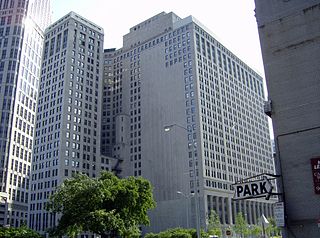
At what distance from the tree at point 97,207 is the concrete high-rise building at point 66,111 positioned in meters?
71.6

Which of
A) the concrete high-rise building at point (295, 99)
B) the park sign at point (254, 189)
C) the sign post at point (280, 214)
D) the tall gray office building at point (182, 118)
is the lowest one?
the sign post at point (280, 214)

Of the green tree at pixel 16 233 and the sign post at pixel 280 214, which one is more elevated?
the sign post at pixel 280 214

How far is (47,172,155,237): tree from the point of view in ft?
136

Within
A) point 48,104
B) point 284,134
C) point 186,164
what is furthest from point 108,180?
point 48,104

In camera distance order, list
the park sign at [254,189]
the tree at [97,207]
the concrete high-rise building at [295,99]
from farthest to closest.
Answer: the tree at [97,207], the concrete high-rise building at [295,99], the park sign at [254,189]

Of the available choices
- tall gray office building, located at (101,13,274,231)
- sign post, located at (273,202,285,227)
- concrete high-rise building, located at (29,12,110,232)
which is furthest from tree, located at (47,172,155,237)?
concrete high-rise building, located at (29,12,110,232)

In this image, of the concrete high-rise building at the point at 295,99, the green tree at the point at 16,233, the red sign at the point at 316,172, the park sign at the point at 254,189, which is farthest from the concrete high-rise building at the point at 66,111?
the red sign at the point at 316,172

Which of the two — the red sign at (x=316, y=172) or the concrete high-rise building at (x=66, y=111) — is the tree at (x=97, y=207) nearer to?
the red sign at (x=316, y=172)

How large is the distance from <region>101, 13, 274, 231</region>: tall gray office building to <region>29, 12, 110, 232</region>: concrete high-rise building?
1314cm

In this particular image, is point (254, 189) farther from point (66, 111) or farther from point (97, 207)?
point (66, 111)

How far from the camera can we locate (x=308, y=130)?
19.1m

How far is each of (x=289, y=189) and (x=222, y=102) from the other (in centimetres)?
11760

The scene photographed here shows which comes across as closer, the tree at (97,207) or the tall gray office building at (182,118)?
the tree at (97,207)

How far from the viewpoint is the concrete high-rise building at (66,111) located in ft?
387
